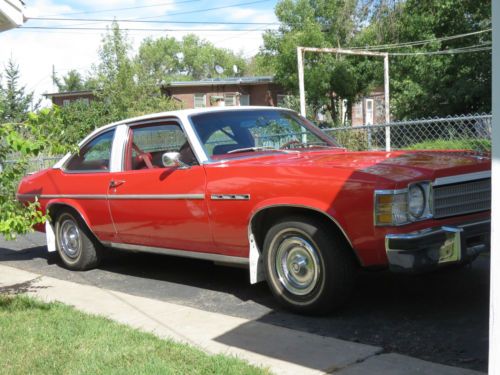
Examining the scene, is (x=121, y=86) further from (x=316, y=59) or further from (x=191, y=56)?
(x=191, y=56)

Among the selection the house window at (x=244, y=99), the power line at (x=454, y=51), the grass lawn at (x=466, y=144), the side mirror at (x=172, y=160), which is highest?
the power line at (x=454, y=51)

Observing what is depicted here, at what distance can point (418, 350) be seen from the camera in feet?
13.2

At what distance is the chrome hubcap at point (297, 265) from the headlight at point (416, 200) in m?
0.83

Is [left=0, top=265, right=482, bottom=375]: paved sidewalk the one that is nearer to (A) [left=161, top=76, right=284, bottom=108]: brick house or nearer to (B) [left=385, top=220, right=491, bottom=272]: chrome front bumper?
(B) [left=385, top=220, right=491, bottom=272]: chrome front bumper

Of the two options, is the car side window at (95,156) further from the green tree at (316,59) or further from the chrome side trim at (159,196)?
the green tree at (316,59)

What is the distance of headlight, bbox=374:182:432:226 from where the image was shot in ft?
13.6

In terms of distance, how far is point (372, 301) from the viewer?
5.20 meters

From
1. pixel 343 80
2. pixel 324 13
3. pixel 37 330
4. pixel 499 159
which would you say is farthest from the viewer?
pixel 324 13

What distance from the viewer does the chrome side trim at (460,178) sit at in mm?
4387

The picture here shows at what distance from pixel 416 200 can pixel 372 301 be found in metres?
1.30

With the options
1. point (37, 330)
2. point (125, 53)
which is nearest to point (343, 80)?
point (125, 53)

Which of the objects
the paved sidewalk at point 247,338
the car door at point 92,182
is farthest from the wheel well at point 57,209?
the paved sidewalk at point 247,338

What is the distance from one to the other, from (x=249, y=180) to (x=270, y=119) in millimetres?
1334

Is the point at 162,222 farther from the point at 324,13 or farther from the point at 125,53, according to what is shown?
the point at 324,13
